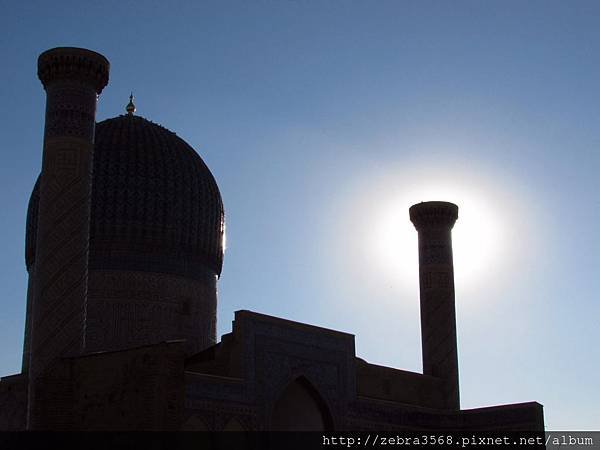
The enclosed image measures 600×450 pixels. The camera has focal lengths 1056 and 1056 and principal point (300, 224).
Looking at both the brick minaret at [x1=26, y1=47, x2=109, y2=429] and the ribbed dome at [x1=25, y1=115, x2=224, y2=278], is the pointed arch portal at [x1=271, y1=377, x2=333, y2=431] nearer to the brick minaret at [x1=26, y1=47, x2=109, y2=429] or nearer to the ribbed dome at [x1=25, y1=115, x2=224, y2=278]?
the brick minaret at [x1=26, y1=47, x2=109, y2=429]

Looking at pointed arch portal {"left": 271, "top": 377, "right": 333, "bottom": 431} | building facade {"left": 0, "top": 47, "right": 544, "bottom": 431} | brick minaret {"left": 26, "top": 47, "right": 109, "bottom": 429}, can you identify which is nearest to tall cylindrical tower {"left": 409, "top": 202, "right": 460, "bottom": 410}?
building facade {"left": 0, "top": 47, "right": 544, "bottom": 431}

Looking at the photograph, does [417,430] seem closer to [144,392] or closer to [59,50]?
[144,392]

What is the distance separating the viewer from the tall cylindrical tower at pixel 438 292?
1736 cm

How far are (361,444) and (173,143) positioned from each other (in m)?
5.92

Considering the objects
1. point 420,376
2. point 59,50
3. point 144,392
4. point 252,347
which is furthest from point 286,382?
point 59,50

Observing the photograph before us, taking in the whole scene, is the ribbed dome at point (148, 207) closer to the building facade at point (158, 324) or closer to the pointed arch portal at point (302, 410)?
the building facade at point (158, 324)

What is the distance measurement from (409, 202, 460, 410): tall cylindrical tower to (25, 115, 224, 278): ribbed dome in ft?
11.5

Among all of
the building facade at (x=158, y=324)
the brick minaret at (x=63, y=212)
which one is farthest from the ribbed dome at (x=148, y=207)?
the brick minaret at (x=63, y=212)

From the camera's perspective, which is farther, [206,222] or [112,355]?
[206,222]

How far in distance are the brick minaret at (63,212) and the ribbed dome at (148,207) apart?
8.26ft

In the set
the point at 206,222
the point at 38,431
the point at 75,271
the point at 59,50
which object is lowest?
the point at 38,431

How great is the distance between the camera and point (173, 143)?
56.5 feet

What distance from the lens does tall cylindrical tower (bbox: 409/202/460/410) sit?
17.4m

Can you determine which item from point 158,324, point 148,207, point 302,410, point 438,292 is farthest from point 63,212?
point 438,292
